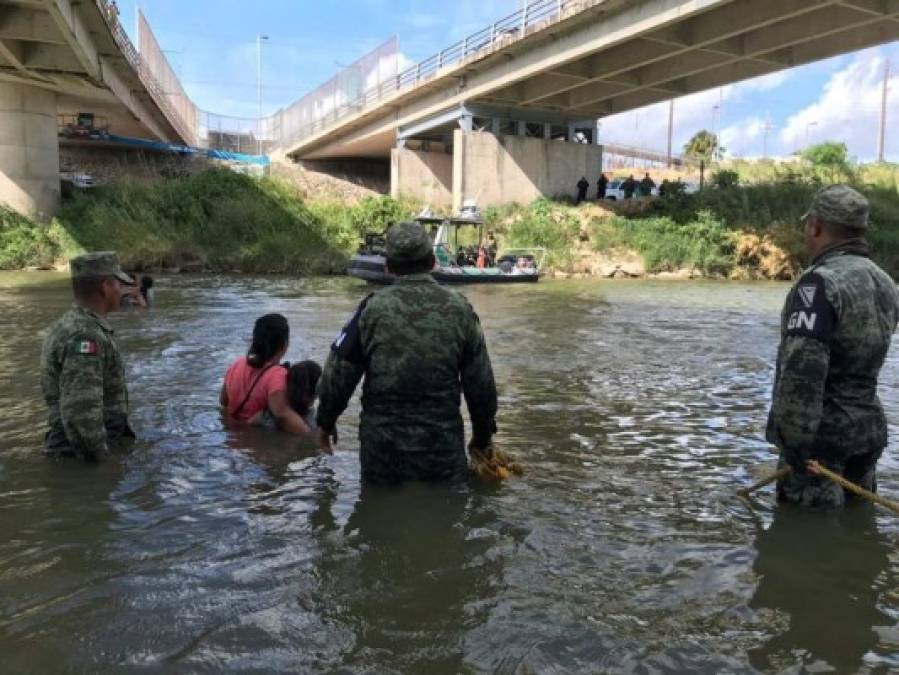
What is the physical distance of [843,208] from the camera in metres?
3.89

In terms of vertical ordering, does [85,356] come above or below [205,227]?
below

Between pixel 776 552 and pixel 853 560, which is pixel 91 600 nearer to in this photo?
pixel 776 552

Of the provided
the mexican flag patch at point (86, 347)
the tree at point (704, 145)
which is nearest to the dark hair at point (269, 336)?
the mexican flag patch at point (86, 347)

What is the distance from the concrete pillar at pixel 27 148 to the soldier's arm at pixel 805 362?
3015 cm

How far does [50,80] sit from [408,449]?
27.9m

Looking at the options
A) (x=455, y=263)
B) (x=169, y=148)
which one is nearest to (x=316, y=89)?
(x=169, y=148)

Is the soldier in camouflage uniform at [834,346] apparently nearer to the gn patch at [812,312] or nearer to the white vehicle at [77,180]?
the gn patch at [812,312]

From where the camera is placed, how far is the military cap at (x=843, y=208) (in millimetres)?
3883

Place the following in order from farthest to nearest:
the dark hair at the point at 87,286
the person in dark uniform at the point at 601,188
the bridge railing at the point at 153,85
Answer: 1. the person in dark uniform at the point at 601,188
2. the bridge railing at the point at 153,85
3. the dark hair at the point at 87,286

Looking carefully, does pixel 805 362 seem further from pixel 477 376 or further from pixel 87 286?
pixel 87 286

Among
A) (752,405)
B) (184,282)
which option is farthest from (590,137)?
(752,405)

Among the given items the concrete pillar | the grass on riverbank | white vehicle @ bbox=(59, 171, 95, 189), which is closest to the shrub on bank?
the grass on riverbank

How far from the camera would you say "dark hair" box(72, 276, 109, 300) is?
464 centimetres

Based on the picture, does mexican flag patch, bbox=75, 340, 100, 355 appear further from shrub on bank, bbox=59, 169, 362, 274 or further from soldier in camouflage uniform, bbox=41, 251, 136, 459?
shrub on bank, bbox=59, 169, 362, 274
